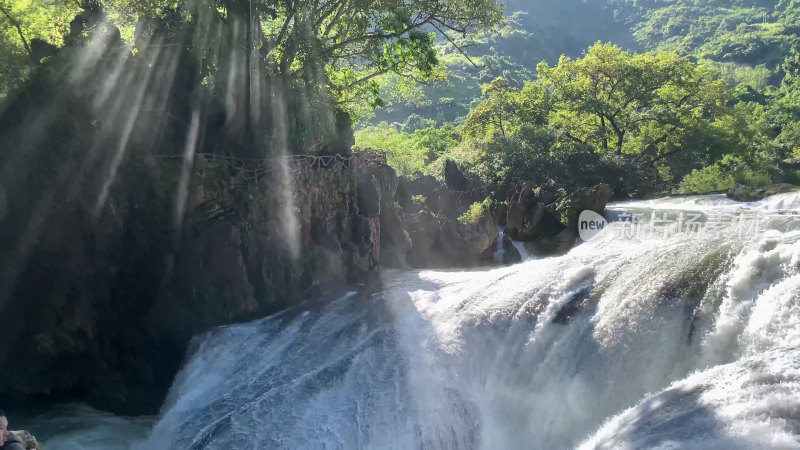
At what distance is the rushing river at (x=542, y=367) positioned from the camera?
5.96m

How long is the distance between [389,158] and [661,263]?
59.6 feet

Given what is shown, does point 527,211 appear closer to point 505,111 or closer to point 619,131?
point 619,131

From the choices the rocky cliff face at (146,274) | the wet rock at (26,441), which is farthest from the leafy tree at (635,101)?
the wet rock at (26,441)

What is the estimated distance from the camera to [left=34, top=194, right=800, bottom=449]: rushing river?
19.5ft

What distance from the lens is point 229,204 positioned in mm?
12414

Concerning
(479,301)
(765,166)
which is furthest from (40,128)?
(765,166)

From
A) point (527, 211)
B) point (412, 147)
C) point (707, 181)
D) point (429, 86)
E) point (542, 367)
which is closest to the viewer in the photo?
point (542, 367)

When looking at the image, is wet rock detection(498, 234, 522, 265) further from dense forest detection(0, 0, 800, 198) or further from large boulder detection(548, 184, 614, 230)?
dense forest detection(0, 0, 800, 198)

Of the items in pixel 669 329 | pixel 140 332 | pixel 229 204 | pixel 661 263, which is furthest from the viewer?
pixel 229 204

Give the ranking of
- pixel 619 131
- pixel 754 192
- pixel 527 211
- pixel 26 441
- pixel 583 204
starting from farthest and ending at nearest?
1. pixel 619 131
2. pixel 527 211
3. pixel 754 192
4. pixel 583 204
5. pixel 26 441

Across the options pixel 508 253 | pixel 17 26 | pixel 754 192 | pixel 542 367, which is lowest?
pixel 542 367

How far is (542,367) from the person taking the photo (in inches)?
317

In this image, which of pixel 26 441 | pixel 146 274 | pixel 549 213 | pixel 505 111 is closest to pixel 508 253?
pixel 549 213

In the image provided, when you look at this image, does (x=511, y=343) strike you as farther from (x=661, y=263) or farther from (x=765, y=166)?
(x=765, y=166)
